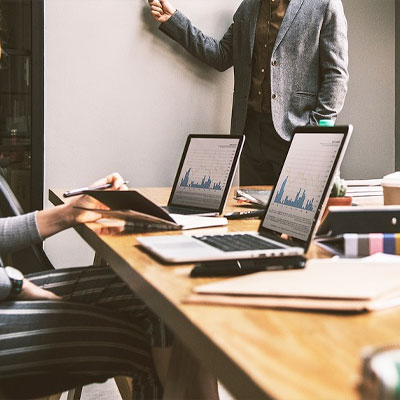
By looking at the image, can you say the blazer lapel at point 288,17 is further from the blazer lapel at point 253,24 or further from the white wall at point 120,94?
the white wall at point 120,94

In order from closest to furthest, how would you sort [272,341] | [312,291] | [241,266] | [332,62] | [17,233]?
[272,341] < [312,291] < [241,266] < [17,233] < [332,62]

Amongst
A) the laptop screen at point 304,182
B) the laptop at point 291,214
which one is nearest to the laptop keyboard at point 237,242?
the laptop at point 291,214

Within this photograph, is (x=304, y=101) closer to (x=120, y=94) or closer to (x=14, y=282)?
(x=120, y=94)

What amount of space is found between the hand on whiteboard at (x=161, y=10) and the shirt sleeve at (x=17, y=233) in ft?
6.24

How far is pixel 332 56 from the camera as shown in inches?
111

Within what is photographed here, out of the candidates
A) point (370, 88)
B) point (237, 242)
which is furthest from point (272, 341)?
point (370, 88)

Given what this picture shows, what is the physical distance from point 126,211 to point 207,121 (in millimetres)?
2117

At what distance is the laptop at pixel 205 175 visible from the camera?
1575 millimetres

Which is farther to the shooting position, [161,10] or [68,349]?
[161,10]

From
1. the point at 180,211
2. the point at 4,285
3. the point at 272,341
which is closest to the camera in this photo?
the point at 272,341

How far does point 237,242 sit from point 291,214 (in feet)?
0.63

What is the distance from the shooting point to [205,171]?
Answer: 5.48ft

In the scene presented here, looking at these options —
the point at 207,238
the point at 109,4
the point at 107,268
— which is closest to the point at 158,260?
the point at 207,238

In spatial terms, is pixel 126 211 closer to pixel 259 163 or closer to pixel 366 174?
pixel 259 163
